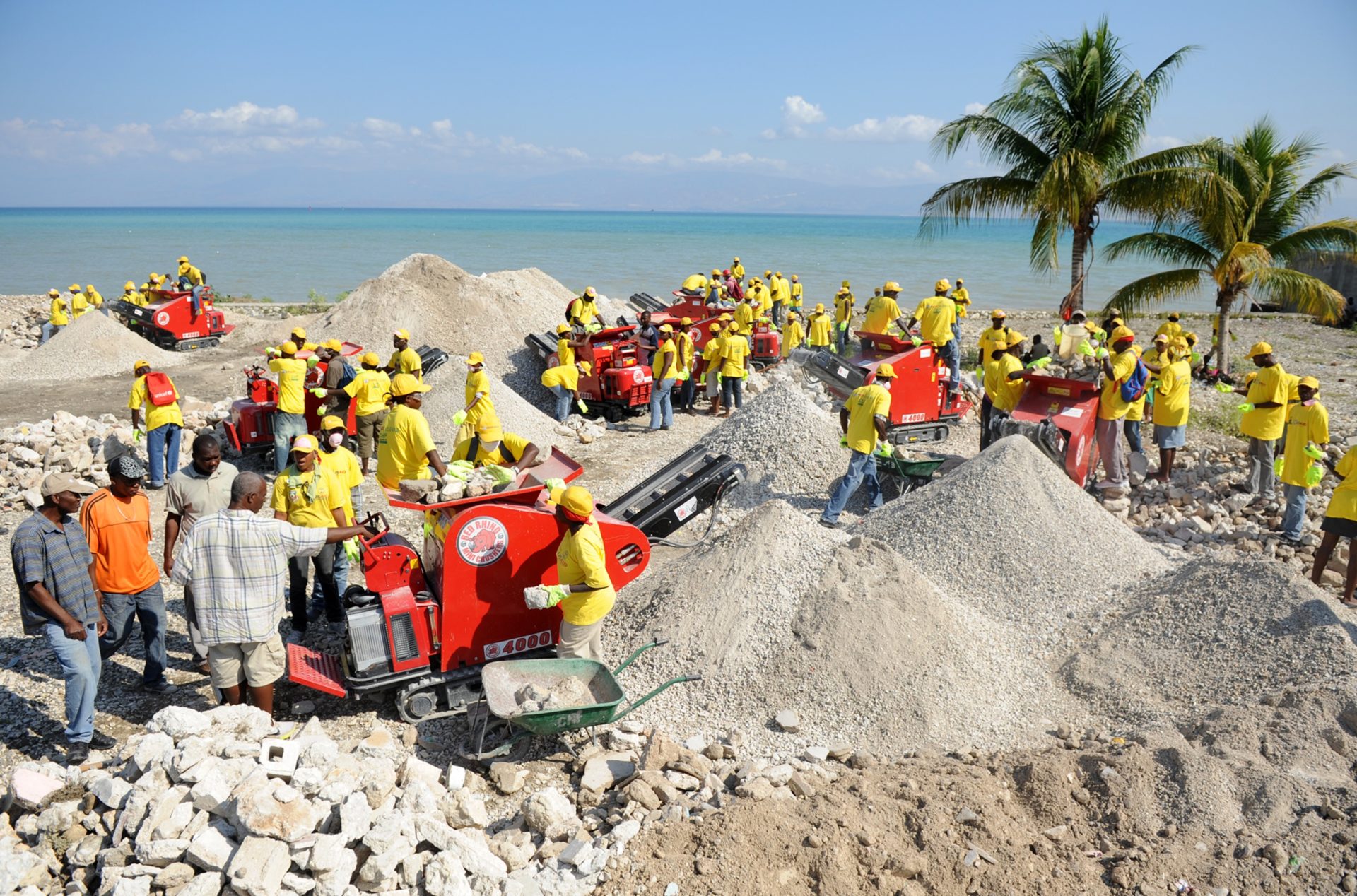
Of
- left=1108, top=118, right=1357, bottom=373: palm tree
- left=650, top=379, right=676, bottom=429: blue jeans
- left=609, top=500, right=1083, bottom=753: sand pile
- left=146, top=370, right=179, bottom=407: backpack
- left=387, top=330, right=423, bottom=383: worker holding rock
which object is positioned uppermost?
left=1108, top=118, right=1357, bottom=373: palm tree

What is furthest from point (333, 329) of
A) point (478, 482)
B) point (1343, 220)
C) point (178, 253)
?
point (178, 253)

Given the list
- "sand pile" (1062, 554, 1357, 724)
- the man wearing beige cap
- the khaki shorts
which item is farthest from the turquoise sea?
the man wearing beige cap

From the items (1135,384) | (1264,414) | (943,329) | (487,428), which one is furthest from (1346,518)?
(487,428)

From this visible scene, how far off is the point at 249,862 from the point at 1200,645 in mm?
6273

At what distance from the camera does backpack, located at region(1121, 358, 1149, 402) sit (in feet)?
33.7

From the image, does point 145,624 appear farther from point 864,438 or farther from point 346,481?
point 864,438

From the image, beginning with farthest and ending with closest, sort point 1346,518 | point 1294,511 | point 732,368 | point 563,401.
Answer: point 732,368 → point 563,401 → point 1294,511 → point 1346,518

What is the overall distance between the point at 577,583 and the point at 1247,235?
16.0 metres

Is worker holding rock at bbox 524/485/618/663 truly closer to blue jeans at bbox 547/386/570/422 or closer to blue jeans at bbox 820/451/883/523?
blue jeans at bbox 820/451/883/523

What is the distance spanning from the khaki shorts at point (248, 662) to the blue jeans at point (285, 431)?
18.4ft

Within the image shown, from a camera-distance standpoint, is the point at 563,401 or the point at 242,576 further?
the point at 563,401

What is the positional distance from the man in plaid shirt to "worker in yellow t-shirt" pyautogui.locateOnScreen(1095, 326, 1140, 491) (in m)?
8.44

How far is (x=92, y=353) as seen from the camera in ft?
61.6

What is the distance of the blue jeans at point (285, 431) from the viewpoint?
10852mm
